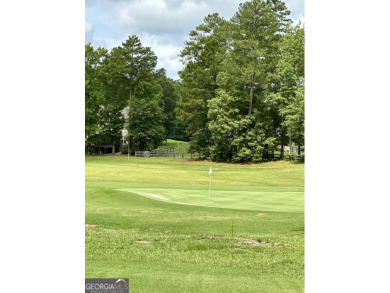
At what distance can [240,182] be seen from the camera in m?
15.8

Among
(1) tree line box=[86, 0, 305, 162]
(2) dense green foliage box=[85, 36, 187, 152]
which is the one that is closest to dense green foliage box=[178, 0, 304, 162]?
(1) tree line box=[86, 0, 305, 162]

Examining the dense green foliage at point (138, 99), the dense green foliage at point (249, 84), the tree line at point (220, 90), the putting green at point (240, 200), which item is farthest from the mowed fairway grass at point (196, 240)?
the dense green foliage at point (249, 84)

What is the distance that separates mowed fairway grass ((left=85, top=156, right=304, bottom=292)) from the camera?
363 centimetres

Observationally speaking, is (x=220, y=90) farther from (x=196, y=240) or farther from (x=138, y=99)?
(x=196, y=240)

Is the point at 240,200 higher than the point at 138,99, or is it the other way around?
the point at 138,99

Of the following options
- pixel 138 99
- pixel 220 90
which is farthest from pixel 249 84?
pixel 138 99

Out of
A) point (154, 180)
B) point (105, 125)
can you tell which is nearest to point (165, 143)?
point (105, 125)

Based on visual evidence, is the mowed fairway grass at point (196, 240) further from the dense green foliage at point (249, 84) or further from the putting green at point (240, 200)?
the dense green foliage at point (249, 84)

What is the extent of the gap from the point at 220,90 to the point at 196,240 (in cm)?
1092

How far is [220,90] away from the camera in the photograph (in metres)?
15.5

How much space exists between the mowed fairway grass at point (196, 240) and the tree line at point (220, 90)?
2.23 meters

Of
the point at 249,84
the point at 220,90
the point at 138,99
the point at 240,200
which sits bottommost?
the point at 240,200

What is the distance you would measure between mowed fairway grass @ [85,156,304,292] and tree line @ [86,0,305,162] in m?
2.23
